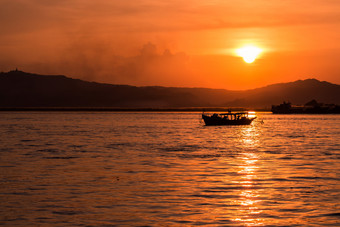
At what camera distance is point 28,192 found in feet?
84.1

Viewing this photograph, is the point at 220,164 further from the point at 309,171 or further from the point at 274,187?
the point at 274,187

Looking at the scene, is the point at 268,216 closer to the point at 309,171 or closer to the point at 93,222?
the point at 93,222

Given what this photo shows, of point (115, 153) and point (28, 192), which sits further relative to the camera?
point (115, 153)

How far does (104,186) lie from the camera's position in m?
27.5

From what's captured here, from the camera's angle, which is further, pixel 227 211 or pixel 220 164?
pixel 220 164

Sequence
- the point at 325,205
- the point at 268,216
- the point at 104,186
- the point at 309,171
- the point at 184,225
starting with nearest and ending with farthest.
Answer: the point at 184,225
the point at 268,216
the point at 325,205
the point at 104,186
the point at 309,171

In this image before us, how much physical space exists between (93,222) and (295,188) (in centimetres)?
1198

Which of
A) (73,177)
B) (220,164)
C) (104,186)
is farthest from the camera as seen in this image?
(220,164)

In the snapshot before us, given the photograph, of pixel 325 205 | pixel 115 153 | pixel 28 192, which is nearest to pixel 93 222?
pixel 28 192

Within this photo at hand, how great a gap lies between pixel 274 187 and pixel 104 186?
8749 mm

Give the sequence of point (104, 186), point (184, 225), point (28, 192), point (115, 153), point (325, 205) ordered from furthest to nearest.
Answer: point (115, 153), point (104, 186), point (28, 192), point (325, 205), point (184, 225)

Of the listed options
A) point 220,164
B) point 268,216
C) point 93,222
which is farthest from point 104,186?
point 220,164

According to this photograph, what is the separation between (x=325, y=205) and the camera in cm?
2228

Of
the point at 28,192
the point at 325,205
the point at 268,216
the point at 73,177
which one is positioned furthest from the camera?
the point at 73,177
